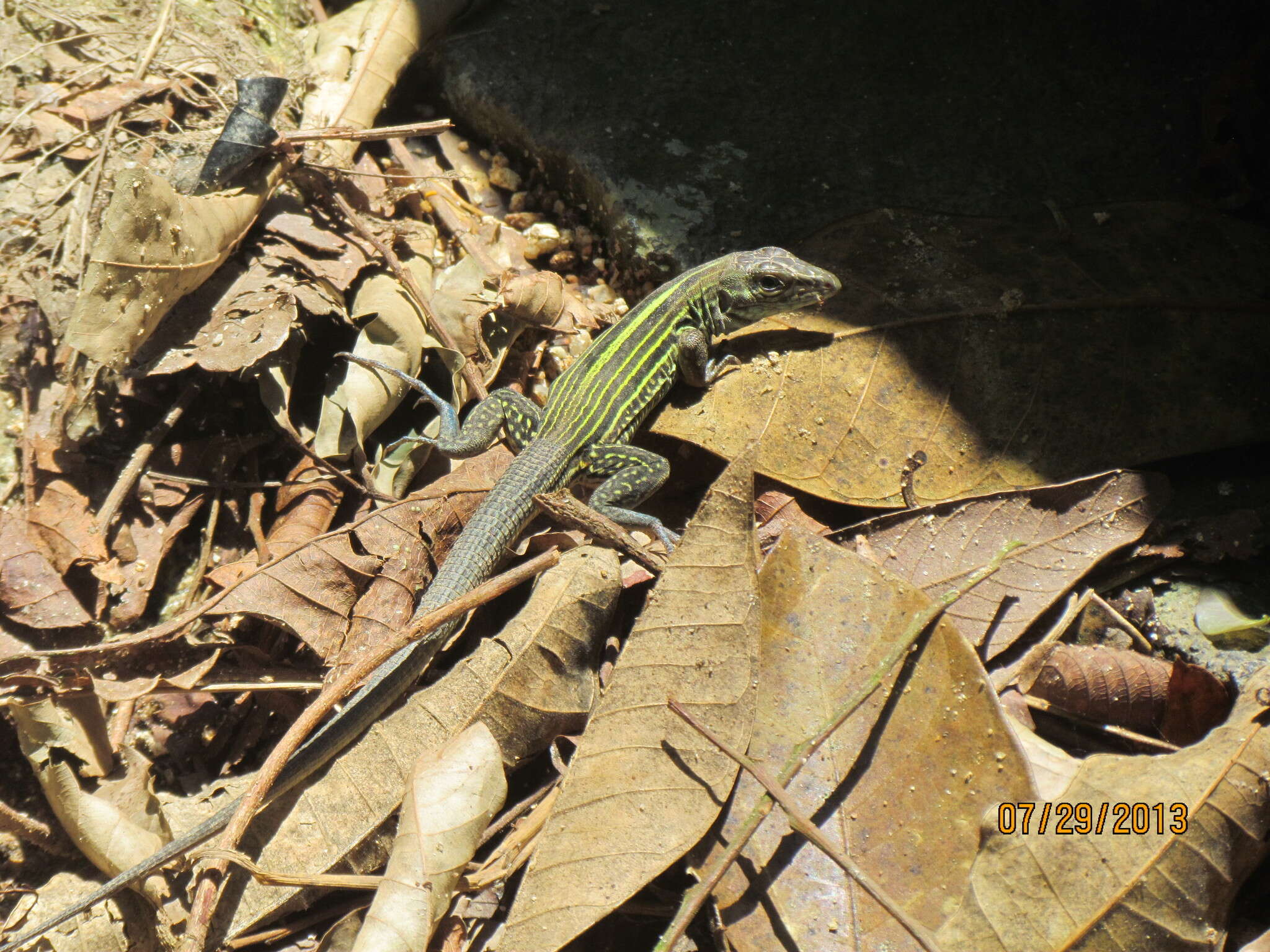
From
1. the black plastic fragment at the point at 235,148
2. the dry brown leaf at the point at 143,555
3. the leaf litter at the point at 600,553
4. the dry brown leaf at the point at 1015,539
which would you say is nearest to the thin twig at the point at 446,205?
the leaf litter at the point at 600,553

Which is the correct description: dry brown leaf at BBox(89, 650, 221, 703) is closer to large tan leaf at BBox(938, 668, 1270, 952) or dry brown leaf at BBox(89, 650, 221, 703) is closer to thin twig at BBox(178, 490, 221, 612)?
thin twig at BBox(178, 490, 221, 612)

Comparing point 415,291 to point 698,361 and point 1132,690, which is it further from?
point 1132,690

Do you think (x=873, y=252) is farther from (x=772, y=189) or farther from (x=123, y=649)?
(x=123, y=649)

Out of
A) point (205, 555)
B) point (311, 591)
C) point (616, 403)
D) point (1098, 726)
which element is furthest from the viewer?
point (616, 403)

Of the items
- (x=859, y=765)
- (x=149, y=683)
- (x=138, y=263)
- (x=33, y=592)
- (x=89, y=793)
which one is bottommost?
(x=89, y=793)

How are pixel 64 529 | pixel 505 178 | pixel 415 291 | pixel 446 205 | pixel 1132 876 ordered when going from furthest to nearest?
pixel 505 178 → pixel 446 205 → pixel 415 291 → pixel 64 529 → pixel 1132 876

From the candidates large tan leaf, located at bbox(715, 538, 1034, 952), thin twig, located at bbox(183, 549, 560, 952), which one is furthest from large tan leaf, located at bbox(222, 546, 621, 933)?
large tan leaf, located at bbox(715, 538, 1034, 952)

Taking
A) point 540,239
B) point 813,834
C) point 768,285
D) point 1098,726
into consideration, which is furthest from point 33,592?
point 1098,726
